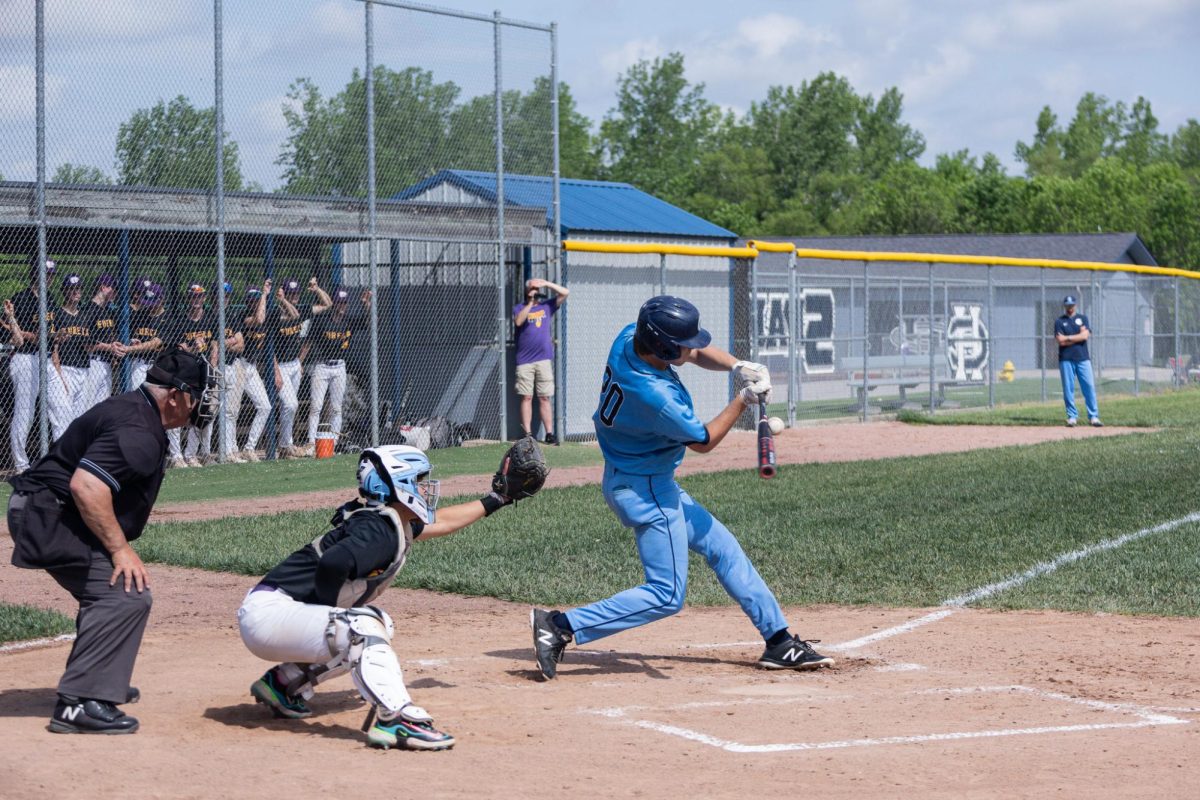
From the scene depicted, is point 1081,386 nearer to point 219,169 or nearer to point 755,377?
point 219,169

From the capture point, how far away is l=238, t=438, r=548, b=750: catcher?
495 cm

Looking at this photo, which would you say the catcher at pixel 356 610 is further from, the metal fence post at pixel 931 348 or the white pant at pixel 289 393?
the metal fence post at pixel 931 348

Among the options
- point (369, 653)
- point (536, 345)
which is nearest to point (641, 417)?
point (369, 653)

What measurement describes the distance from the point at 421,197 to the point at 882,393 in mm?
11526

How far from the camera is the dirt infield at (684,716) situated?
455cm

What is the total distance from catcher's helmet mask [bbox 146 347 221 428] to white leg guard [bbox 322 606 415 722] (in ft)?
3.09

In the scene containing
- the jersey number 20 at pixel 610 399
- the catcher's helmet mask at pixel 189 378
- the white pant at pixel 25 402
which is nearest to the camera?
the catcher's helmet mask at pixel 189 378

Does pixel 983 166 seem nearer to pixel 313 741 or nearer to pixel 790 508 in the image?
pixel 790 508

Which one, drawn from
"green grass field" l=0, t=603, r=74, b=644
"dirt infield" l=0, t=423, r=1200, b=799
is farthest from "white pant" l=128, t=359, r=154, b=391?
"green grass field" l=0, t=603, r=74, b=644

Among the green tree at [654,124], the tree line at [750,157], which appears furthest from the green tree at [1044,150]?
the green tree at [654,124]

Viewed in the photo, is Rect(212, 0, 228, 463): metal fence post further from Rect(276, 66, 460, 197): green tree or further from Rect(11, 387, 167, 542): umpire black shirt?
Rect(11, 387, 167, 542): umpire black shirt

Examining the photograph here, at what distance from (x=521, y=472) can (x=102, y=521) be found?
1664mm

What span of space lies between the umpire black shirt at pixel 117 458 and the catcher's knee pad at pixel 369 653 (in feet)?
2.78

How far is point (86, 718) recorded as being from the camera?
5.07 meters
